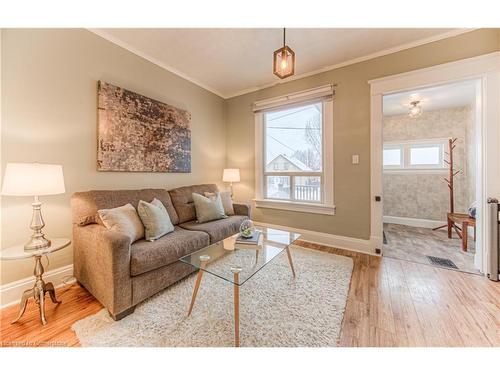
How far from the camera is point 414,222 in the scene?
400cm

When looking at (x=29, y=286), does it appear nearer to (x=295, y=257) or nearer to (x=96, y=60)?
(x=96, y=60)

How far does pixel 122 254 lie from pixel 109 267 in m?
0.12

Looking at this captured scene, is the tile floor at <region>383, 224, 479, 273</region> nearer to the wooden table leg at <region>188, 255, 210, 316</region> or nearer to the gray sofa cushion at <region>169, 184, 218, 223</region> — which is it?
the wooden table leg at <region>188, 255, 210, 316</region>

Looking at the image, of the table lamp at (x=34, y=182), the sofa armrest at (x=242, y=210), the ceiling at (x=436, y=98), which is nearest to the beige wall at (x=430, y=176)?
the ceiling at (x=436, y=98)

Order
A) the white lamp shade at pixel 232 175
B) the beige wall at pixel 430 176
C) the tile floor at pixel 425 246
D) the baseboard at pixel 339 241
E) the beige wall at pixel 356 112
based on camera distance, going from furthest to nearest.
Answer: the beige wall at pixel 430 176
the white lamp shade at pixel 232 175
the baseboard at pixel 339 241
the tile floor at pixel 425 246
the beige wall at pixel 356 112

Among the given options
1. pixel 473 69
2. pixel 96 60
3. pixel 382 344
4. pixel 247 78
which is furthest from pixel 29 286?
pixel 473 69

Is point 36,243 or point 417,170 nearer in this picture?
point 36,243

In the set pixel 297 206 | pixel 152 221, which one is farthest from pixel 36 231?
pixel 297 206

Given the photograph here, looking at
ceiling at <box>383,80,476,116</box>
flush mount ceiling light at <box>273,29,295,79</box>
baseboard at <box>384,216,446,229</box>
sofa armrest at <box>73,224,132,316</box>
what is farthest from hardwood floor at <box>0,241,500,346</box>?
ceiling at <box>383,80,476,116</box>

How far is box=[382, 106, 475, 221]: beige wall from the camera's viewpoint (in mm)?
3604

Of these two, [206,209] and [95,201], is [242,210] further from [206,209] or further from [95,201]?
[95,201]

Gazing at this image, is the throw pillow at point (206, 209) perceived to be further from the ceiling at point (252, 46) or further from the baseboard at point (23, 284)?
the ceiling at point (252, 46)

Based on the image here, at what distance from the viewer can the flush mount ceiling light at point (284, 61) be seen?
1.55 metres

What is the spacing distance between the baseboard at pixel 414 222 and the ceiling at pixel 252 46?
3.28 m
